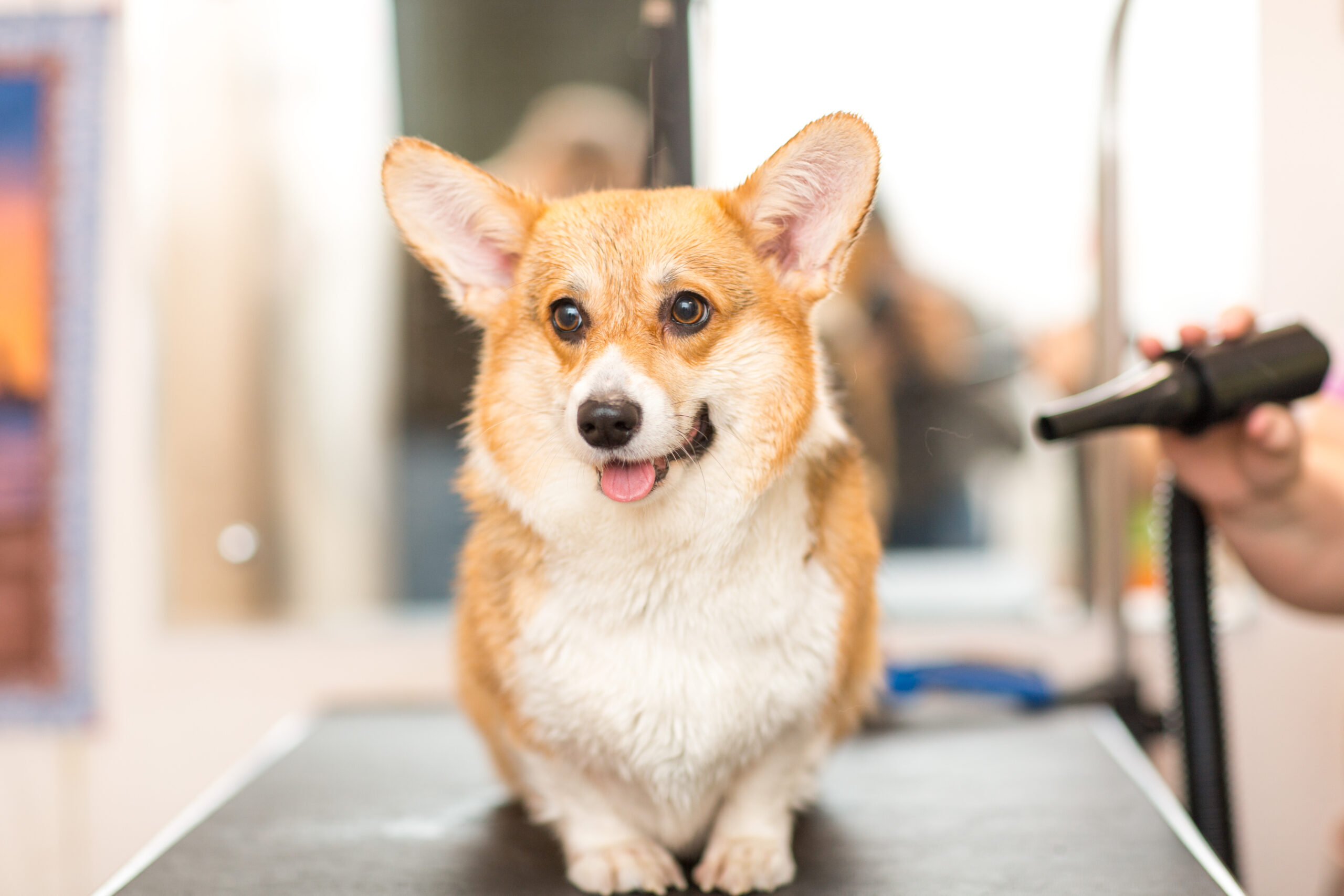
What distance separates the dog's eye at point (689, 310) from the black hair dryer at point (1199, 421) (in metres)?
0.33

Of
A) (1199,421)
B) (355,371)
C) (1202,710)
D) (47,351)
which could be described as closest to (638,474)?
(1199,421)

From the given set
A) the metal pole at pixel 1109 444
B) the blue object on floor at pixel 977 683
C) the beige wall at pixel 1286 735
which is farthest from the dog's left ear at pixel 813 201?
the beige wall at pixel 1286 735

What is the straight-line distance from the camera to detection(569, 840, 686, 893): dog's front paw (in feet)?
2.04

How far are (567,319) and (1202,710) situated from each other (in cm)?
72

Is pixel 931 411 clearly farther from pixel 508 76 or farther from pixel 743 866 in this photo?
pixel 743 866

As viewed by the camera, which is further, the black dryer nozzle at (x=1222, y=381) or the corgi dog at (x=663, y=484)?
the black dryer nozzle at (x=1222, y=381)

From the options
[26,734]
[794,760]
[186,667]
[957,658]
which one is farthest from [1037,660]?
[26,734]

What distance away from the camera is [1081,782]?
89 cm

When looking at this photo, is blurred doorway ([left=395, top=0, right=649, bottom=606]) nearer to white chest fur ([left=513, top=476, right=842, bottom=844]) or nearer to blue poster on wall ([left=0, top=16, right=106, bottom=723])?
blue poster on wall ([left=0, top=16, right=106, bottom=723])

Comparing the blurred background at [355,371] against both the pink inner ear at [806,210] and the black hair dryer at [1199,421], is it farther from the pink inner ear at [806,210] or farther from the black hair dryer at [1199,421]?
the pink inner ear at [806,210]

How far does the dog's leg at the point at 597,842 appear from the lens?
0.62 meters

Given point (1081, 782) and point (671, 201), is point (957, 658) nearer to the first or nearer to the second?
point (1081, 782)

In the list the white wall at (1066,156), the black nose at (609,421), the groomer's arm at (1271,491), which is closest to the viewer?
the black nose at (609,421)

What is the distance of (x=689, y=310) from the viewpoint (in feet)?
1.83
